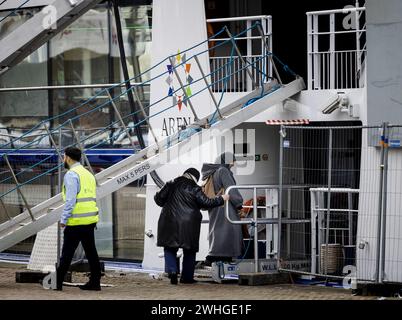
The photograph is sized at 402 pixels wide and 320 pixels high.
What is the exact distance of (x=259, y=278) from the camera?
48.8 feet

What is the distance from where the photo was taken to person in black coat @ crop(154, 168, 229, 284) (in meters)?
14.8

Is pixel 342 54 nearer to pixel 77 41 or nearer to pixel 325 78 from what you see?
pixel 325 78

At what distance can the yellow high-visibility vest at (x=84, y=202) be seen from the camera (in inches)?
539

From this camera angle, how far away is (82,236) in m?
13.8

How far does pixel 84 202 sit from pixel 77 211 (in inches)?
6.0

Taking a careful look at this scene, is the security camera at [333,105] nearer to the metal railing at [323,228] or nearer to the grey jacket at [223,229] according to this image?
the metal railing at [323,228]

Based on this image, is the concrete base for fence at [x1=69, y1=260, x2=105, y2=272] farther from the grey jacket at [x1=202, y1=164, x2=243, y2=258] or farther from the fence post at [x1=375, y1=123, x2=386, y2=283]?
the fence post at [x1=375, y1=123, x2=386, y2=283]

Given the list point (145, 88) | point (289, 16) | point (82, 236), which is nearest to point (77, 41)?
point (145, 88)

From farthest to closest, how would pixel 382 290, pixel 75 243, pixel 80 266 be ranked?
pixel 80 266 < pixel 75 243 < pixel 382 290

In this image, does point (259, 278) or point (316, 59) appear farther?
point (316, 59)

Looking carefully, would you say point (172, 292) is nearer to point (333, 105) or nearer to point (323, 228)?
point (323, 228)

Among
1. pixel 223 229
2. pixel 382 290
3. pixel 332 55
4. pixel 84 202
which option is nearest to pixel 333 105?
pixel 332 55

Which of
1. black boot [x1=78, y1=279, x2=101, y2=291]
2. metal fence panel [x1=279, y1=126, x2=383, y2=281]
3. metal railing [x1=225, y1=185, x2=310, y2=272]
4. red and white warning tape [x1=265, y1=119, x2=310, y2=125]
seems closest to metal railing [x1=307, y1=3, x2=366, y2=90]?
red and white warning tape [x1=265, y1=119, x2=310, y2=125]
